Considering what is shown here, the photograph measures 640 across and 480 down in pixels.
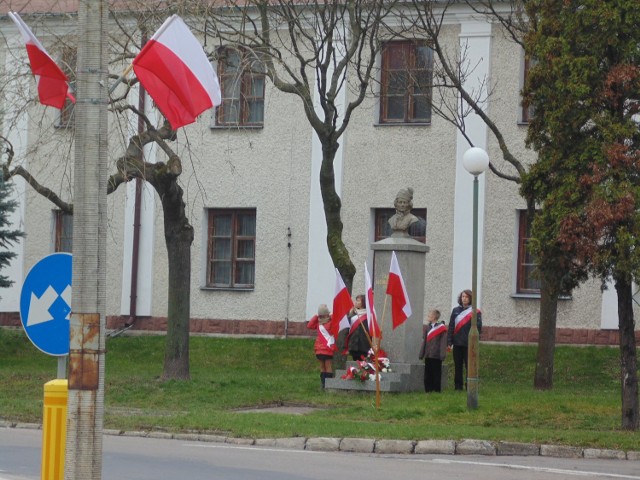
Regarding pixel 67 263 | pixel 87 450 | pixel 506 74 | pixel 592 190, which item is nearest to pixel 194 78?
pixel 67 263

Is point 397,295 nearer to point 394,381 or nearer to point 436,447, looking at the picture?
point 394,381

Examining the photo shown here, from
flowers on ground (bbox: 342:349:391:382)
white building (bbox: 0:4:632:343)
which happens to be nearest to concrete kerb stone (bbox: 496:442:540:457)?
flowers on ground (bbox: 342:349:391:382)

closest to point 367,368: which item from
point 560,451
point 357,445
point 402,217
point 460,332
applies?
point 460,332

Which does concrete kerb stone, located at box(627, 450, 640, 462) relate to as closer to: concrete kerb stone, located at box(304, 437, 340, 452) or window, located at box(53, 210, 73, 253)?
concrete kerb stone, located at box(304, 437, 340, 452)

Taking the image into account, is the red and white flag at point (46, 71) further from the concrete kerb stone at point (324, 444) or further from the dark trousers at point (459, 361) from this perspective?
the dark trousers at point (459, 361)

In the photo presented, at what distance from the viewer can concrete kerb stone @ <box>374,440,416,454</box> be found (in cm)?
1630

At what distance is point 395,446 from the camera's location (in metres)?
16.4

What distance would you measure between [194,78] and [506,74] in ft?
73.9

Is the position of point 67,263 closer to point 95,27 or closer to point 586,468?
point 95,27

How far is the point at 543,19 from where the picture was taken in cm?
1828

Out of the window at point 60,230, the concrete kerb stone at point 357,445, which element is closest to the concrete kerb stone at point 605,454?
the concrete kerb stone at point 357,445

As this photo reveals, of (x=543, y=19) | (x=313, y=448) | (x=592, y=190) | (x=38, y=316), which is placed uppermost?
(x=543, y=19)

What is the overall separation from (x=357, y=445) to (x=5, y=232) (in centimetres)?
1617

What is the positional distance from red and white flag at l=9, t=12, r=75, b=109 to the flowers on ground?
13162mm
